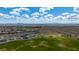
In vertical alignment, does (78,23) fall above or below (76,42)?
above

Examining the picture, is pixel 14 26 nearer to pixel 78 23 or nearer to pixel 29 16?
pixel 29 16

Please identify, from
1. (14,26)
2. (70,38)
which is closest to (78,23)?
(70,38)
